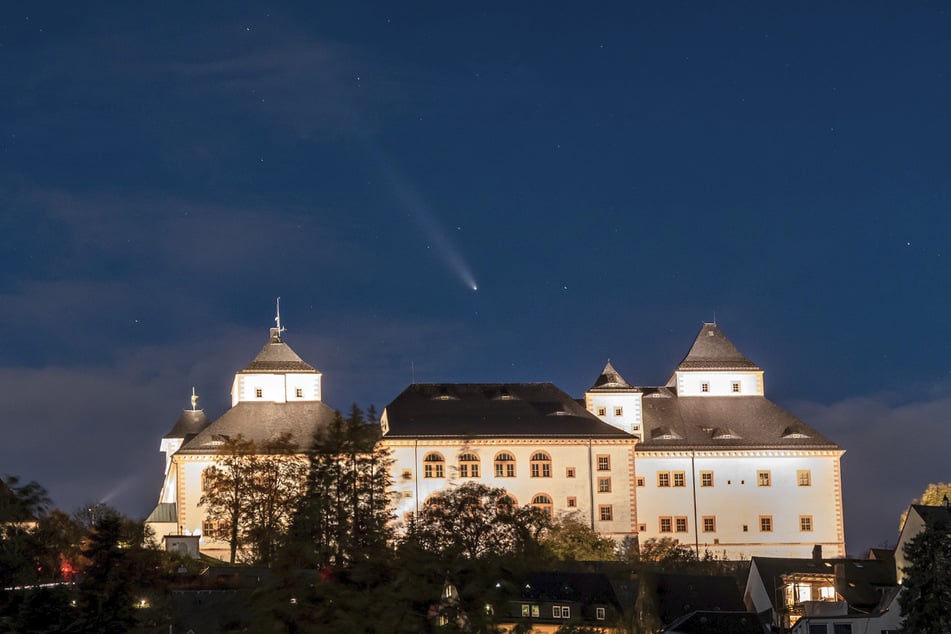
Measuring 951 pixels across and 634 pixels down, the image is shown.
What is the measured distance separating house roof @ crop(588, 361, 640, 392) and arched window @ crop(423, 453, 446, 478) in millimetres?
13963

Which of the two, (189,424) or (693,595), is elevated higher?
(189,424)

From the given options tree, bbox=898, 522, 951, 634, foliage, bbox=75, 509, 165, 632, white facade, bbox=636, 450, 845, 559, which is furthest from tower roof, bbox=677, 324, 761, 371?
foliage, bbox=75, 509, 165, 632

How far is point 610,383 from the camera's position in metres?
116

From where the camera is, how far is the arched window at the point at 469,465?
10769 centimetres

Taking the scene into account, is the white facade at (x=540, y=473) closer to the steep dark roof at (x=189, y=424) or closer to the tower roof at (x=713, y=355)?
the tower roof at (x=713, y=355)

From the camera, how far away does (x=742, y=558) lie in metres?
109

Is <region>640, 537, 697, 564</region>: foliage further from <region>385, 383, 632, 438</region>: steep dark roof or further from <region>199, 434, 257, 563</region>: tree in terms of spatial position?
<region>199, 434, 257, 563</region>: tree

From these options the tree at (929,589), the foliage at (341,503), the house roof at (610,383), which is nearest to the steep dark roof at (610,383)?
the house roof at (610,383)

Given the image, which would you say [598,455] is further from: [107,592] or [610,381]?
[107,592]

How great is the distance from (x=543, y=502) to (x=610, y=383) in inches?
504

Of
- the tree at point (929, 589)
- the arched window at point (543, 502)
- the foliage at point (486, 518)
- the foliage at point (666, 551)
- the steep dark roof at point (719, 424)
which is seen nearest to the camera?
the tree at point (929, 589)

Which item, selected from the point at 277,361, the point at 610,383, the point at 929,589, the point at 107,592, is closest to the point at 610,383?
the point at 610,383

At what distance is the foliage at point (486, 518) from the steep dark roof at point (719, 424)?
49.2 ft

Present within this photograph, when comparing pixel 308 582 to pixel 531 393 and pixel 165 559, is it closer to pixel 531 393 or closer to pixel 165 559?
A: pixel 165 559
